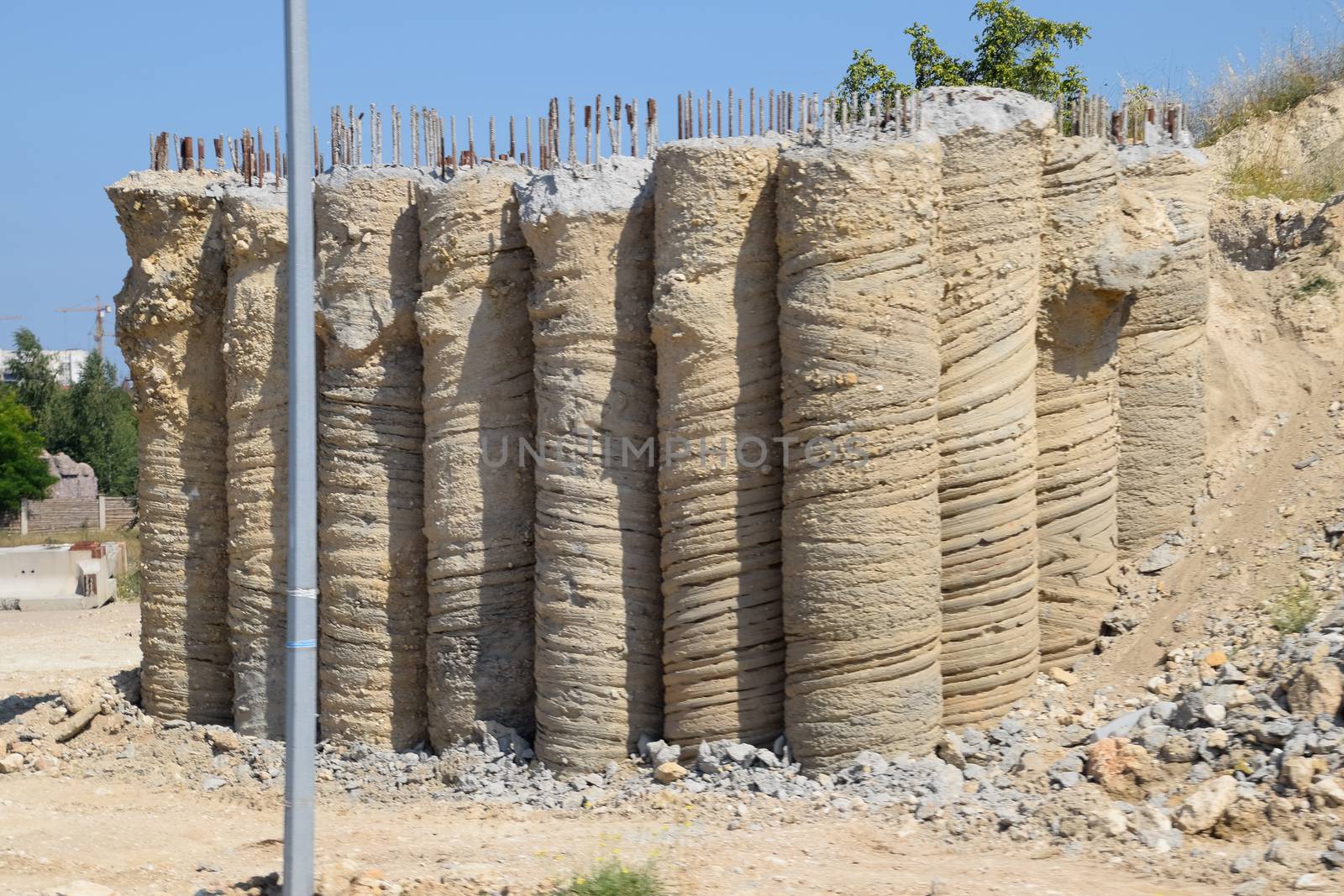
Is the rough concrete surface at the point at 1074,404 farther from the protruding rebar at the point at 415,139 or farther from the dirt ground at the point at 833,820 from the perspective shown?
the protruding rebar at the point at 415,139

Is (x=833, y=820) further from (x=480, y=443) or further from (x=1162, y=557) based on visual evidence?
(x=480, y=443)

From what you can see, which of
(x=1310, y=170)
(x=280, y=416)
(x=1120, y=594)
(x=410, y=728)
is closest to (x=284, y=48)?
(x=280, y=416)

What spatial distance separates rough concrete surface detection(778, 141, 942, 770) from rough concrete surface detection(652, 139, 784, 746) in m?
0.31

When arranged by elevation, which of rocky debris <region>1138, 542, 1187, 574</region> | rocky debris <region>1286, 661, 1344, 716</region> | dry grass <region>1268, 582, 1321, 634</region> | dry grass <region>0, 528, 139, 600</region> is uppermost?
rocky debris <region>1138, 542, 1187, 574</region>

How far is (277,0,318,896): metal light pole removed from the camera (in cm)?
606

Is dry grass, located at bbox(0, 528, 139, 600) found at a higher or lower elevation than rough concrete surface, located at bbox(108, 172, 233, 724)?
lower

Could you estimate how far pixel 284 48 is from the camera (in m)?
6.17

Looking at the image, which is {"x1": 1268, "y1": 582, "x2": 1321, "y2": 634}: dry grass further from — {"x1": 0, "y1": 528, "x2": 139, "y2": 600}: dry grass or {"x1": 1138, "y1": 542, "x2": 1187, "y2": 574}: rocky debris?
{"x1": 0, "y1": 528, "x2": 139, "y2": 600}: dry grass

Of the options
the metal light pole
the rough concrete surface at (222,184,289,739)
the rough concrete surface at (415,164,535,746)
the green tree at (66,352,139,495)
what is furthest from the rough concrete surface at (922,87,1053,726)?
the green tree at (66,352,139,495)

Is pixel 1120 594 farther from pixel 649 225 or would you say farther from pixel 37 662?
pixel 37 662

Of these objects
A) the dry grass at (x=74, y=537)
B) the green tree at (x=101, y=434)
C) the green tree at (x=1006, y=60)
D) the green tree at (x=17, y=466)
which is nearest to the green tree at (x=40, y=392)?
the green tree at (x=101, y=434)

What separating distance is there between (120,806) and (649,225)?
4.96m

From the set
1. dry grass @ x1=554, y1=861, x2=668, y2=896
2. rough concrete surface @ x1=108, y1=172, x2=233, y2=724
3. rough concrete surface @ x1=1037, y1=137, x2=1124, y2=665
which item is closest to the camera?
dry grass @ x1=554, y1=861, x2=668, y2=896

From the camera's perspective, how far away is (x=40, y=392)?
40406 millimetres
